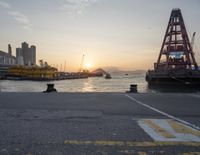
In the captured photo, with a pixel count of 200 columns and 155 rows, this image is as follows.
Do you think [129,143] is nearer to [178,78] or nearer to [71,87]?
[178,78]

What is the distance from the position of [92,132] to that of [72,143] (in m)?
0.93

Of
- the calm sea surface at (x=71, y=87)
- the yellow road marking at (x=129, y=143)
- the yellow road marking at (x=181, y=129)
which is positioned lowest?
the calm sea surface at (x=71, y=87)

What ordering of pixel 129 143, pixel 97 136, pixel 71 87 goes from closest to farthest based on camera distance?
pixel 129 143
pixel 97 136
pixel 71 87

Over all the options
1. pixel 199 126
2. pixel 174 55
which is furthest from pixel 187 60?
pixel 199 126

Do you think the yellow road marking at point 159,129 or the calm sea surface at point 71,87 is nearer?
the yellow road marking at point 159,129

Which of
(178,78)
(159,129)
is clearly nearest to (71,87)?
(178,78)

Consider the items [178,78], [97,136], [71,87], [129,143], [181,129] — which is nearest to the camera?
[129,143]

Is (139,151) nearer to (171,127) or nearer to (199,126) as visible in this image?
(171,127)

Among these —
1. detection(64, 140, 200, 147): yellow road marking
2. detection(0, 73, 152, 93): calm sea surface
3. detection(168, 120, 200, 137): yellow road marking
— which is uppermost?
detection(64, 140, 200, 147): yellow road marking

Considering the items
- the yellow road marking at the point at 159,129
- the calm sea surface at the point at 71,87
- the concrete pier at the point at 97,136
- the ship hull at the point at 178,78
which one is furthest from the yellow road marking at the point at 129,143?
the ship hull at the point at 178,78

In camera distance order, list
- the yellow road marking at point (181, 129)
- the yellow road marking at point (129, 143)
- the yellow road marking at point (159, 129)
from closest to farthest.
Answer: the yellow road marking at point (129, 143) → the yellow road marking at point (159, 129) → the yellow road marking at point (181, 129)

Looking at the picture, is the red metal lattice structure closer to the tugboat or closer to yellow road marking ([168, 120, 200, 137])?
the tugboat

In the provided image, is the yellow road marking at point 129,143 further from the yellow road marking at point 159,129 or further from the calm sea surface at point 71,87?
the calm sea surface at point 71,87

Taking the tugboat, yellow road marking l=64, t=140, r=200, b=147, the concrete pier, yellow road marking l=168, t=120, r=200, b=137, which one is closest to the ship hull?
the tugboat
